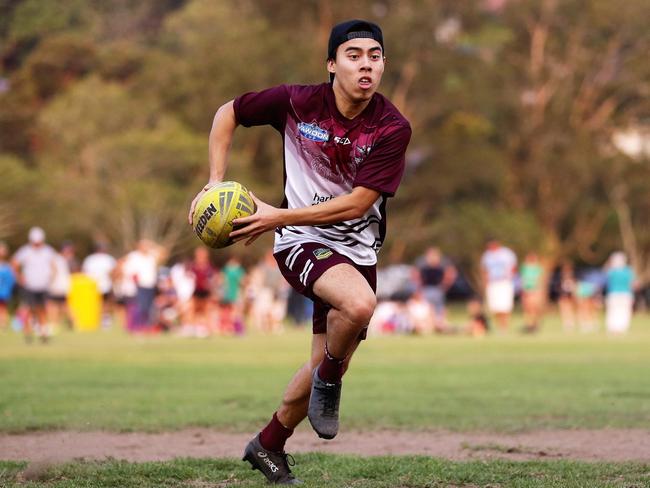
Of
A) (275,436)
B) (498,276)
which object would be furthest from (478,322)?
(275,436)

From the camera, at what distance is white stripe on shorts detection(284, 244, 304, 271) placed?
7328mm

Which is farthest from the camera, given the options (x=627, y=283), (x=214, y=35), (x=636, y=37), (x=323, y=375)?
(x=636, y=37)

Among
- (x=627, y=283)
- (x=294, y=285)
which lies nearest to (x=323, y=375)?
(x=294, y=285)

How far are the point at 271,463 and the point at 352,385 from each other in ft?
25.1

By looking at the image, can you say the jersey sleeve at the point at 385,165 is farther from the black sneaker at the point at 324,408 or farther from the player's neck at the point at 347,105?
the black sneaker at the point at 324,408

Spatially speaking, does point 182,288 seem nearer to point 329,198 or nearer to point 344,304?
point 329,198

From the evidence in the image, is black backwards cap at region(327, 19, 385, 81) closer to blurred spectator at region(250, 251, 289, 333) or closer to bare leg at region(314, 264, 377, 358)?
bare leg at region(314, 264, 377, 358)

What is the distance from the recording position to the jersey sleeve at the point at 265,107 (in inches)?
293

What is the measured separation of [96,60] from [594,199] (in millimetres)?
24364

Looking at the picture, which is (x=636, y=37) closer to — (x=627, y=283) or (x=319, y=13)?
(x=319, y=13)

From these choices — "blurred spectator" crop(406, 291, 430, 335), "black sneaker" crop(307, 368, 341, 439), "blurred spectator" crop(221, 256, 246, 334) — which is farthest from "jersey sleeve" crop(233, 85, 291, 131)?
"blurred spectator" crop(221, 256, 246, 334)

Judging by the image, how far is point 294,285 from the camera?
738 cm

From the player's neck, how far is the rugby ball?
74 cm

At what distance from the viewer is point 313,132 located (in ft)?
23.9
